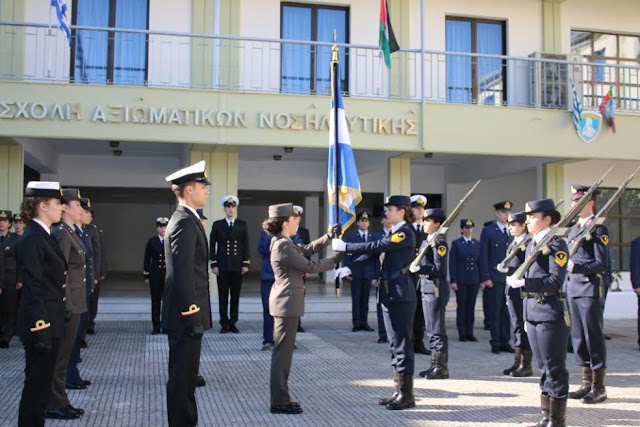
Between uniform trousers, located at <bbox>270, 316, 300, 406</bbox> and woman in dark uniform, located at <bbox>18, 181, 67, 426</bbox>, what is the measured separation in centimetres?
192

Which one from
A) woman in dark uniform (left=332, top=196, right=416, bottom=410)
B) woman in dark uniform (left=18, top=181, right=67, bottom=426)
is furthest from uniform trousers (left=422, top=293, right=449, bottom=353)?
woman in dark uniform (left=18, top=181, right=67, bottom=426)

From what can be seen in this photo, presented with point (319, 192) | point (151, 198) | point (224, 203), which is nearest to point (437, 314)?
point (224, 203)

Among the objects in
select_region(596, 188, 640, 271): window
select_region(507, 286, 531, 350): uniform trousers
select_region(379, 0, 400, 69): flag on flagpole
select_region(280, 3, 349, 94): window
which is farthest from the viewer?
select_region(596, 188, 640, 271): window

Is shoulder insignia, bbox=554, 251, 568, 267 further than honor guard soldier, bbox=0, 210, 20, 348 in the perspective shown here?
No

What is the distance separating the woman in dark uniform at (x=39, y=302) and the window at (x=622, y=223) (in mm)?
13129

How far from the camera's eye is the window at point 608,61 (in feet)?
46.3

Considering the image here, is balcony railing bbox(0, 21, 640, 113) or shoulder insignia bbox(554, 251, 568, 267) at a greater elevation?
balcony railing bbox(0, 21, 640, 113)

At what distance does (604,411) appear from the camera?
6023 mm

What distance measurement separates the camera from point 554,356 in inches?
199

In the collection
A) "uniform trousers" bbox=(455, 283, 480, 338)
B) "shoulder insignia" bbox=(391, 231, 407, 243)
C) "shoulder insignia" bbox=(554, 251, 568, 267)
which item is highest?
"shoulder insignia" bbox=(391, 231, 407, 243)

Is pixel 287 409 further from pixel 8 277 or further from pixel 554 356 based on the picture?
pixel 8 277

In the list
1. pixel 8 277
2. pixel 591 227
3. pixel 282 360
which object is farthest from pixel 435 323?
pixel 8 277

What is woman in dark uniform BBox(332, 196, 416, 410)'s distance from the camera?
5.94 meters

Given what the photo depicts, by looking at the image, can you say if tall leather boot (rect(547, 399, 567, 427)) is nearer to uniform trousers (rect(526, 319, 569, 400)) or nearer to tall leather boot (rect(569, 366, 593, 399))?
uniform trousers (rect(526, 319, 569, 400))
